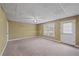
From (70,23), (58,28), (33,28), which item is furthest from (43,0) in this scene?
(33,28)

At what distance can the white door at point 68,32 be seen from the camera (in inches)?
210

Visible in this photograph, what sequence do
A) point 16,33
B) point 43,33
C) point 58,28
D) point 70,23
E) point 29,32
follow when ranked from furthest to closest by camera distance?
point 29,32 < point 43,33 < point 16,33 < point 58,28 < point 70,23

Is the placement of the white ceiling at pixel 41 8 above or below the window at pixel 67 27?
above

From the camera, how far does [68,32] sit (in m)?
5.80

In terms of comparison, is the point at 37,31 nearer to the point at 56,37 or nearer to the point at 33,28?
the point at 33,28

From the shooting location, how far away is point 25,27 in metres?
9.88

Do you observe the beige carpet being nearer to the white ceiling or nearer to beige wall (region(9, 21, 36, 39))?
the white ceiling

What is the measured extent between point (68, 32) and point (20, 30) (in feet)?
16.1

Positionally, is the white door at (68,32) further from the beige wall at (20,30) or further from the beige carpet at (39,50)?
the beige wall at (20,30)

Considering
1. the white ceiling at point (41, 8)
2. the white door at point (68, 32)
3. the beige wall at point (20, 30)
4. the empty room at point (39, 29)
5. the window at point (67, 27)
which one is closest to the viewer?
the white ceiling at point (41, 8)

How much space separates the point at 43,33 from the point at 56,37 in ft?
9.59

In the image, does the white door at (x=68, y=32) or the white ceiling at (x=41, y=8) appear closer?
the white ceiling at (x=41, y=8)

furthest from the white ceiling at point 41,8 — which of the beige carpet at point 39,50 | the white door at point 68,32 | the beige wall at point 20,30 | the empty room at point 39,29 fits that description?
the beige wall at point 20,30

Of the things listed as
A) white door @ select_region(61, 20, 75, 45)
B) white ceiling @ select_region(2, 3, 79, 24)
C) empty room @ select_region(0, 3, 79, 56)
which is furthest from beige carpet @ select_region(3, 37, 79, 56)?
white ceiling @ select_region(2, 3, 79, 24)
